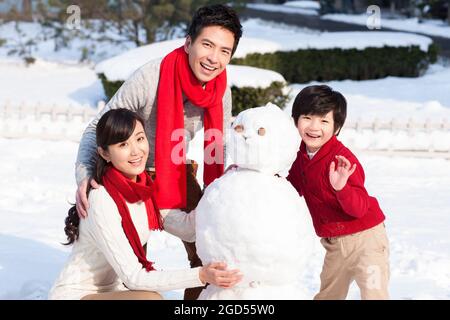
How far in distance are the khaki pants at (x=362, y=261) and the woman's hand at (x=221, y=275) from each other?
0.76 metres

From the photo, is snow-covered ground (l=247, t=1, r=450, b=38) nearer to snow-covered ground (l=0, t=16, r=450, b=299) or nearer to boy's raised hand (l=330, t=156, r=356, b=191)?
snow-covered ground (l=0, t=16, r=450, b=299)

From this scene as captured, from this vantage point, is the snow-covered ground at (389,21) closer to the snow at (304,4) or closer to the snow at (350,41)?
the snow at (304,4)

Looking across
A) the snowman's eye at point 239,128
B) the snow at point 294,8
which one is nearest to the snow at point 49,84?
the snowman's eye at point 239,128

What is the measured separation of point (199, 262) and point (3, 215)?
3.35 meters

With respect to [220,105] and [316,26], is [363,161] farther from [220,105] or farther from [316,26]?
[316,26]

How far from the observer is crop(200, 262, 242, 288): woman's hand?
9.84 ft

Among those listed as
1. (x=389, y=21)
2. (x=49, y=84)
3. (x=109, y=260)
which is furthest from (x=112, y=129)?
(x=389, y=21)

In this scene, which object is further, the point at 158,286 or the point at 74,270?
the point at 74,270

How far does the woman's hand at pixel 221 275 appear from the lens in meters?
3.00

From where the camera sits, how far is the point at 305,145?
3635mm

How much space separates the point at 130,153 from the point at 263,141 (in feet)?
2.00

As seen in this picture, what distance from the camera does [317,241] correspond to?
19.7 feet

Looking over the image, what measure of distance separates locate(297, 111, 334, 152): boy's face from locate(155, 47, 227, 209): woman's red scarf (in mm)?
423
